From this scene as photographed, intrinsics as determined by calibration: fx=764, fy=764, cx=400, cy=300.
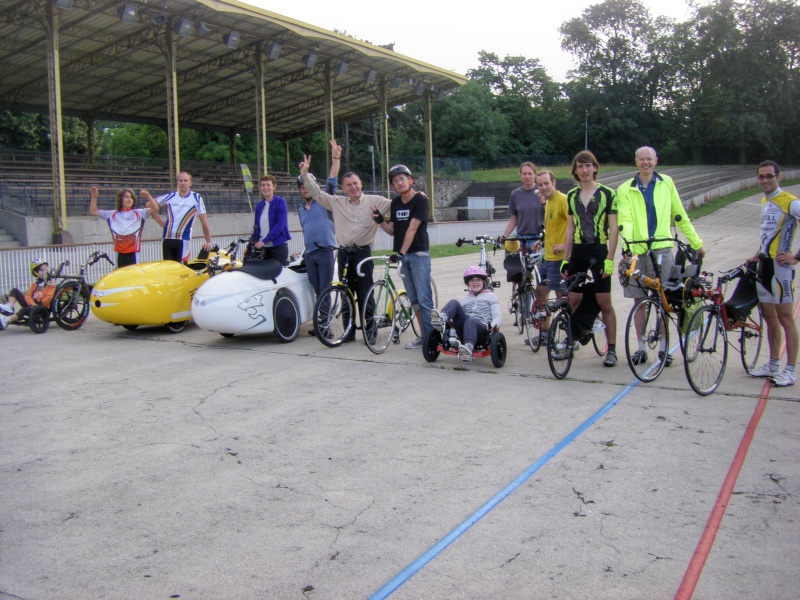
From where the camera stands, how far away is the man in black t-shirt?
26.3 ft

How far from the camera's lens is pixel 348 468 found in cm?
472

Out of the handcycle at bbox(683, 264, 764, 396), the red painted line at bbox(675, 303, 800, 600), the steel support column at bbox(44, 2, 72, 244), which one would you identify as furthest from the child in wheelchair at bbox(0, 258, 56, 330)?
the steel support column at bbox(44, 2, 72, 244)

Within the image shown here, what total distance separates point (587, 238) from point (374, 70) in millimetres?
29117

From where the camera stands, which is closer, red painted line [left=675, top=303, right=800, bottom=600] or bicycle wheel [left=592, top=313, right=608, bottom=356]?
red painted line [left=675, top=303, right=800, bottom=600]

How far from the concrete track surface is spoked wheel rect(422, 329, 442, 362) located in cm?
32

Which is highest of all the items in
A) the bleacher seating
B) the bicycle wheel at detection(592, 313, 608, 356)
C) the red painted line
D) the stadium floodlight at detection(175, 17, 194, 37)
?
the stadium floodlight at detection(175, 17, 194, 37)

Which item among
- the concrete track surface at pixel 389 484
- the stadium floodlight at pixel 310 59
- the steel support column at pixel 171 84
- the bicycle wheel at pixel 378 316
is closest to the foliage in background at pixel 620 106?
the stadium floodlight at pixel 310 59

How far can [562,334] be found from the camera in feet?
22.6

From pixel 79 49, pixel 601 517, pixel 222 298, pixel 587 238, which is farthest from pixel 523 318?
pixel 79 49

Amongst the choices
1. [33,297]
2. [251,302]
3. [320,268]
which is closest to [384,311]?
[320,268]

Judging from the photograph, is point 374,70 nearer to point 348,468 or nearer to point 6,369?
point 6,369

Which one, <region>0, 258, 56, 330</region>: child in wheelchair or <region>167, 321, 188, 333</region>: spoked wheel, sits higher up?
<region>0, 258, 56, 330</region>: child in wheelchair

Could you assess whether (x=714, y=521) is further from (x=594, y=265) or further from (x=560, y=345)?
(x=594, y=265)

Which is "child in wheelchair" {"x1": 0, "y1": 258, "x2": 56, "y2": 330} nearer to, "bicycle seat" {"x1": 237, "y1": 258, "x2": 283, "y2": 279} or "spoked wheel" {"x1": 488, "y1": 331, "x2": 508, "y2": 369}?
Result: "bicycle seat" {"x1": 237, "y1": 258, "x2": 283, "y2": 279}
